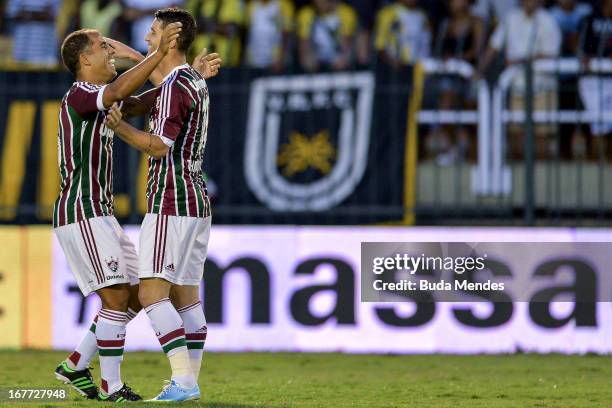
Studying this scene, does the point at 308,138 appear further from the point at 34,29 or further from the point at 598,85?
the point at 34,29

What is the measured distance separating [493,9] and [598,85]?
2.92 m

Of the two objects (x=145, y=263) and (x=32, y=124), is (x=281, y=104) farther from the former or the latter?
(x=145, y=263)

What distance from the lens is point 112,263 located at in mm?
7133

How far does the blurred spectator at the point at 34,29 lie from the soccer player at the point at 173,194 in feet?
18.8

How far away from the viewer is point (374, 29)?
13.7 metres

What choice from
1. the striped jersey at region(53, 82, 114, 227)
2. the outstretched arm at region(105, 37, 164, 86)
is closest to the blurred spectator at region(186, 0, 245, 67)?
the outstretched arm at region(105, 37, 164, 86)

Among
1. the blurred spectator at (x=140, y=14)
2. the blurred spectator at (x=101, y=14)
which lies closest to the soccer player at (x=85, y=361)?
the blurred spectator at (x=140, y=14)

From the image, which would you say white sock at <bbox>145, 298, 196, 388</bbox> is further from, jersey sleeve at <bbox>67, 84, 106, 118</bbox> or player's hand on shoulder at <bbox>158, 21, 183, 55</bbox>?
player's hand on shoulder at <bbox>158, 21, 183, 55</bbox>

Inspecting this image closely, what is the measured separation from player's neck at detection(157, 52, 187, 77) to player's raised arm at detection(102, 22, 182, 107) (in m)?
0.24

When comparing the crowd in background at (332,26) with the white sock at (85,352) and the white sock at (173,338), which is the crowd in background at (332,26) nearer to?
the white sock at (85,352)

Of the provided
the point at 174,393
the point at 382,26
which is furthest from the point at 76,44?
the point at 382,26

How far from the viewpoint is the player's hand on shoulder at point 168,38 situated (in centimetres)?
679

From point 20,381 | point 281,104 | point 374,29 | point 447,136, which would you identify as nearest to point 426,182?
point 447,136

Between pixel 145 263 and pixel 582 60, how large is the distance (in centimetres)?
545
